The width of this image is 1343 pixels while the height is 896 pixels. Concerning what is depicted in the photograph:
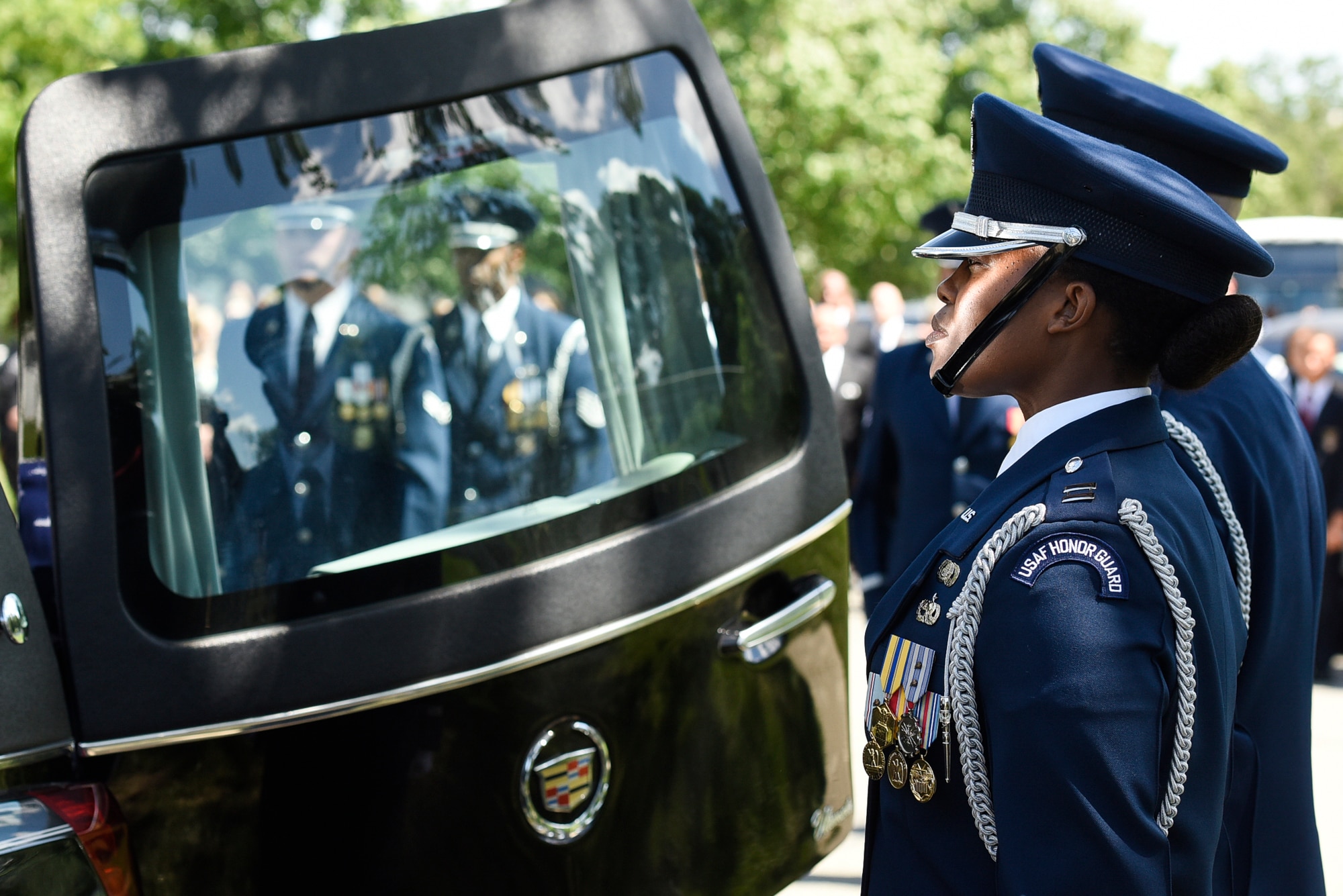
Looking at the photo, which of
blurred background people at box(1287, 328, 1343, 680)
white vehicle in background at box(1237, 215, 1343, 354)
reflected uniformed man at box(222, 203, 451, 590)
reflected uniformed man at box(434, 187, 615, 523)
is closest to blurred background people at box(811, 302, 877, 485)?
blurred background people at box(1287, 328, 1343, 680)

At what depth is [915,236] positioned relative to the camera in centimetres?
2258

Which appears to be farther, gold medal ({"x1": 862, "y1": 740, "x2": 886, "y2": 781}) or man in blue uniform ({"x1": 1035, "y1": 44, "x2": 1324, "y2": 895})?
man in blue uniform ({"x1": 1035, "y1": 44, "x2": 1324, "y2": 895})

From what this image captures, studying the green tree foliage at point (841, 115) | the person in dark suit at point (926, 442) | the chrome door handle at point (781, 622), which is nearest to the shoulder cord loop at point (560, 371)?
the chrome door handle at point (781, 622)

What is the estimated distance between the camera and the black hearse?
70.2 inches

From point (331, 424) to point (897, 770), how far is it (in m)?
1.27

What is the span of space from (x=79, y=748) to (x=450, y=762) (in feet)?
1.70

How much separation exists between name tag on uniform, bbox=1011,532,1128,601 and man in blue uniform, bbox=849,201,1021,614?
334cm

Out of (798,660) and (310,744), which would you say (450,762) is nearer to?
(310,744)

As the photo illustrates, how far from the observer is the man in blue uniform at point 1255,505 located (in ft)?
6.39

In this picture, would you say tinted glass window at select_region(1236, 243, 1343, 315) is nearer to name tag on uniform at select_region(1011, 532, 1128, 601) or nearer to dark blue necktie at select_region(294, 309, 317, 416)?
dark blue necktie at select_region(294, 309, 317, 416)

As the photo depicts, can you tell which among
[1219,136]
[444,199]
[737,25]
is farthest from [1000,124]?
[737,25]

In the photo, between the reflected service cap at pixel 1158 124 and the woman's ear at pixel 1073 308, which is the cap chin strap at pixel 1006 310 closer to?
the woman's ear at pixel 1073 308

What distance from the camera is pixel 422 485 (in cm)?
Answer: 224

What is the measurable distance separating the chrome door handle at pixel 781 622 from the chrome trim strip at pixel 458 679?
3.6 inches
